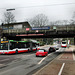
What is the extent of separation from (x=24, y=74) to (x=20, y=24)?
221ft

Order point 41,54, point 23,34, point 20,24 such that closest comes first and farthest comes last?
1. point 41,54
2. point 23,34
3. point 20,24

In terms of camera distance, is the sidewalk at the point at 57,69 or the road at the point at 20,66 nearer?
the sidewalk at the point at 57,69

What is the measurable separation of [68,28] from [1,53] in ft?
54.8

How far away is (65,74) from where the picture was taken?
30.7 ft

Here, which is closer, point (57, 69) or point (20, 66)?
point (57, 69)

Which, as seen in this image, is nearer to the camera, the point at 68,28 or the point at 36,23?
the point at 68,28

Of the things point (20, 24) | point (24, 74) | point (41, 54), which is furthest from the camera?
point (20, 24)

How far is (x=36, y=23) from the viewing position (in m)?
63.8

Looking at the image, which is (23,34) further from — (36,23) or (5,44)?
(36,23)

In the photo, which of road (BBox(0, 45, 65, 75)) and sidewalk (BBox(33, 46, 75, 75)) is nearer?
sidewalk (BBox(33, 46, 75, 75))

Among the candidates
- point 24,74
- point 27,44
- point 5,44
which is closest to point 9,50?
point 5,44

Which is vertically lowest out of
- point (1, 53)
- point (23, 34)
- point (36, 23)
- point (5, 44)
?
point (1, 53)

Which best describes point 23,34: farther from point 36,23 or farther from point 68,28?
point 36,23

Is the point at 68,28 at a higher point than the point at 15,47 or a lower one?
higher
